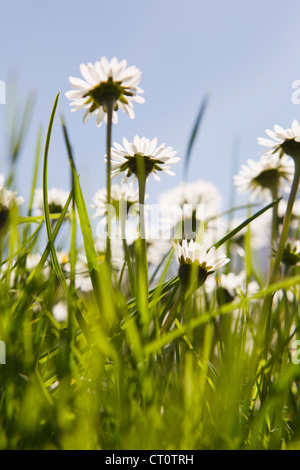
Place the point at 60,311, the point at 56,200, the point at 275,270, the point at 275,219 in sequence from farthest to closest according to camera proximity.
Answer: the point at 56,200, the point at 60,311, the point at 275,219, the point at 275,270

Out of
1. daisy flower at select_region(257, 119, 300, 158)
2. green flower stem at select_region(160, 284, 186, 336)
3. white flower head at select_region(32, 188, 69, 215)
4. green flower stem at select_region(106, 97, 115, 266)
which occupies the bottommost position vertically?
green flower stem at select_region(160, 284, 186, 336)

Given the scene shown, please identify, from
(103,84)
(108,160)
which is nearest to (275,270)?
(108,160)

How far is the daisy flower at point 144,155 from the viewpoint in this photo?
68 centimetres

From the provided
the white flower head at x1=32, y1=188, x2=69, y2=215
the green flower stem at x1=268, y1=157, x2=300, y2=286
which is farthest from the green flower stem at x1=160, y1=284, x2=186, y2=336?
the white flower head at x1=32, y1=188, x2=69, y2=215

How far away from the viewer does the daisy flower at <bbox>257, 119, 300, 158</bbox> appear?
699 mm

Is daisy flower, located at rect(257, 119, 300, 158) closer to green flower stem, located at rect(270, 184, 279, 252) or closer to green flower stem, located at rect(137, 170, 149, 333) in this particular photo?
green flower stem, located at rect(270, 184, 279, 252)

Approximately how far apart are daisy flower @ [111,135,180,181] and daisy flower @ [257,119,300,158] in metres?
0.18

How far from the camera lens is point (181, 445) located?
0.37 metres

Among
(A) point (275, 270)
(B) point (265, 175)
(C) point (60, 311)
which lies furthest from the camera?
(C) point (60, 311)

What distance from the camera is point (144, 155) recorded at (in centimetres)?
67

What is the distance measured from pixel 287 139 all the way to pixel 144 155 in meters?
0.25

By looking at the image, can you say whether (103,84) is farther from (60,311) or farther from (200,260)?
(60,311)

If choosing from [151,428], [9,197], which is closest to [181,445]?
[151,428]

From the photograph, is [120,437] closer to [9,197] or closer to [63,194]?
[9,197]
